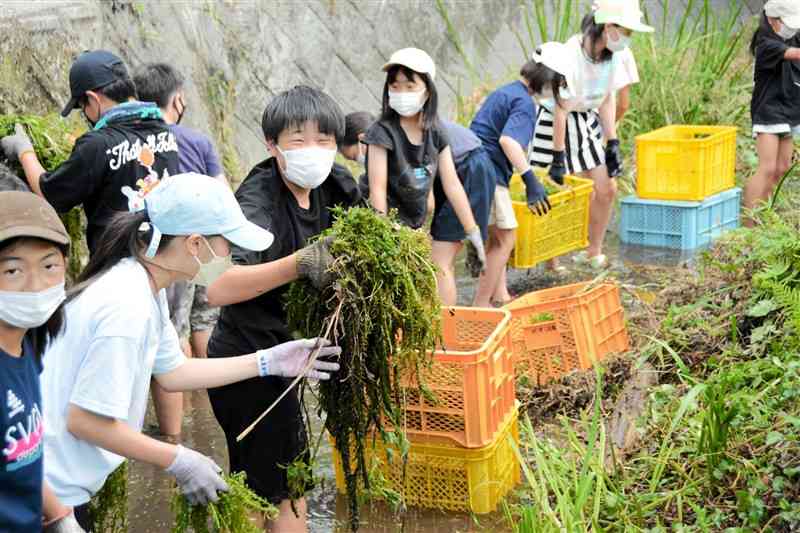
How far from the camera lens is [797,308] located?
403 cm

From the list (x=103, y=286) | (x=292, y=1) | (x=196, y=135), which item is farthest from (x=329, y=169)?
(x=292, y=1)

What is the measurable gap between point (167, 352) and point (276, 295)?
489 millimetres

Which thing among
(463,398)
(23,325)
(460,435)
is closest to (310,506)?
(460,435)

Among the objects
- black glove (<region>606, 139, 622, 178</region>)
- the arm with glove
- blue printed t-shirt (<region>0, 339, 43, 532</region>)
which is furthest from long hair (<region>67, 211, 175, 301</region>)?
black glove (<region>606, 139, 622, 178</region>)

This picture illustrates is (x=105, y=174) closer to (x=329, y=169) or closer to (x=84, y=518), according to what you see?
(x=329, y=169)

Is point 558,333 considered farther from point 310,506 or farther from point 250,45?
point 250,45

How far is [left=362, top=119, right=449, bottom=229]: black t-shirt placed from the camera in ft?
17.2

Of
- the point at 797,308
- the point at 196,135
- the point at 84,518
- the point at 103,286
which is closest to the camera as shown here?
the point at 103,286

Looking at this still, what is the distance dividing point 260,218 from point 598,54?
13.2 ft

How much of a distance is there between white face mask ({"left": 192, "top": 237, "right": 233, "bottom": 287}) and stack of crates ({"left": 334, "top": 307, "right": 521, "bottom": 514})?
3.48ft

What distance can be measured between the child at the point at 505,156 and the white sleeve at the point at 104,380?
3.69m

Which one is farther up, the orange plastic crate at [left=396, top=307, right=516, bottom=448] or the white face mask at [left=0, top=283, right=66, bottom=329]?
the white face mask at [left=0, top=283, right=66, bottom=329]

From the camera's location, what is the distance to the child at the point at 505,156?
640 cm

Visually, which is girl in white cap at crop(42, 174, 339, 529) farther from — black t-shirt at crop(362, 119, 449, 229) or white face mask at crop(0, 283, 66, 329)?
black t-shirt at crop(362, 119, 449, 229)
